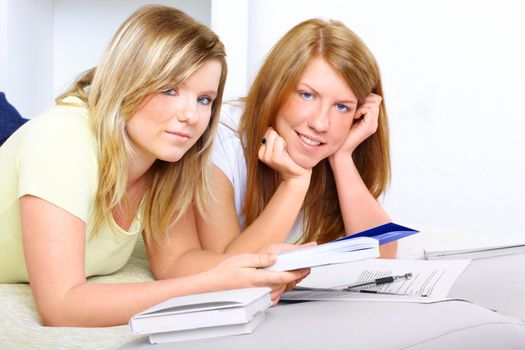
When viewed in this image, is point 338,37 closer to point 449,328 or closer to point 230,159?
Result: point 230,159

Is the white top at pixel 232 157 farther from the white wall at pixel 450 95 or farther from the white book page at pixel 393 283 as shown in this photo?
the white wall at pixel 450 95

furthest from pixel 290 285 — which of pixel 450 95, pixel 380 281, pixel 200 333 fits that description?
pixel 450 95

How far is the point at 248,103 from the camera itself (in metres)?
2.25

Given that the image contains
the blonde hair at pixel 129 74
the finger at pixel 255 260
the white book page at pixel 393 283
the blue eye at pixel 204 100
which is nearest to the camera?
the finger at pixel 255 260

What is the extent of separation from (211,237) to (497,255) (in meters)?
0.68

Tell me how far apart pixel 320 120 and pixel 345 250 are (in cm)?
78

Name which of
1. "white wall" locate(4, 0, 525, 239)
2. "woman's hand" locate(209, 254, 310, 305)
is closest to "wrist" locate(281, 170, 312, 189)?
"woman's hand" locate(209, 254, 310, 305)

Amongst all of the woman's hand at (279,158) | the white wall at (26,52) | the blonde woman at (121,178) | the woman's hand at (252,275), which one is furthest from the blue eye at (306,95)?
the white wall at (26,52)

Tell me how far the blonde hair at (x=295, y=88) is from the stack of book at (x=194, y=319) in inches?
38.8

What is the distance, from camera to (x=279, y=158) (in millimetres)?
2135

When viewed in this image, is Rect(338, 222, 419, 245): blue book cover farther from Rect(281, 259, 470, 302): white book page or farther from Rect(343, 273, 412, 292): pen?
Rect(343, 273, 412, 292): pen

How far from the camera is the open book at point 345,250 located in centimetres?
133

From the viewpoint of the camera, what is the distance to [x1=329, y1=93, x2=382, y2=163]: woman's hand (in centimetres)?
223

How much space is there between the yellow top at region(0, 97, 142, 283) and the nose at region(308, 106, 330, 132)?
55cm
